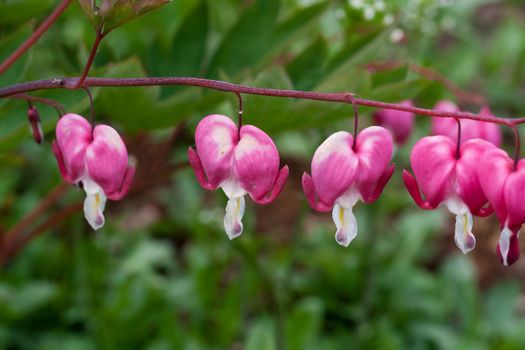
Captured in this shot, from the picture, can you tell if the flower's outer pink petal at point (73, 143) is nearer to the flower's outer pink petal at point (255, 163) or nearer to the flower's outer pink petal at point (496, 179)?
the flower's outer pink petal at point (255, 163)

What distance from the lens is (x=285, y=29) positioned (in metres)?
1.57

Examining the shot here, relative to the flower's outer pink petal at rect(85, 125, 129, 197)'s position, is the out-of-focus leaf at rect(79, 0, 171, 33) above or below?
above

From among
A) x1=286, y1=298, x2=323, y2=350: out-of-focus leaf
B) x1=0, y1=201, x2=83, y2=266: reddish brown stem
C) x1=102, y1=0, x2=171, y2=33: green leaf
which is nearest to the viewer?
x1=102, y1=0, x2=171, y2=33: green leaf

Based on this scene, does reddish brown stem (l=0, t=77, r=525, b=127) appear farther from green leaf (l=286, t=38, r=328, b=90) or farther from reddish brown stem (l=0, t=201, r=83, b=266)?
reddish brown stem (l=0, t=201, r=83, b=266)

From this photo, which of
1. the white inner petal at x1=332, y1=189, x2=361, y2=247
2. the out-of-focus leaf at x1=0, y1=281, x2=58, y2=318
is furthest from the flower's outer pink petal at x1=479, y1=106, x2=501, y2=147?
the out-of-focus leaf at x1=0, y1=281, x2=58, y2=318

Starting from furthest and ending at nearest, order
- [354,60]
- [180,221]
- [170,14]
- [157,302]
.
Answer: [180,221] < [157,302] < [170,14] < [354,60]

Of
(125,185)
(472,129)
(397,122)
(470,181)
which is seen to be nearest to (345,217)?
(470,181)

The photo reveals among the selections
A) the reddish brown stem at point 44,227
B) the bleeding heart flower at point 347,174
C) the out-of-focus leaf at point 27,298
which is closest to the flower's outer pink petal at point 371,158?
the bleeding heart flower at point 347,174

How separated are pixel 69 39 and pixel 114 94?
1.59 metres

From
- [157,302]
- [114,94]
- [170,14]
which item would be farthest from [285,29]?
[157,302]

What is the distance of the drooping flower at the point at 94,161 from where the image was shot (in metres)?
1.00

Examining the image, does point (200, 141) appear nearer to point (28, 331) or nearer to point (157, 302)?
point (157, 302)

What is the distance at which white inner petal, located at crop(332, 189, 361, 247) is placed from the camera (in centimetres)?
100

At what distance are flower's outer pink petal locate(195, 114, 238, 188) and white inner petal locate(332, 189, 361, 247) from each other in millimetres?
139
